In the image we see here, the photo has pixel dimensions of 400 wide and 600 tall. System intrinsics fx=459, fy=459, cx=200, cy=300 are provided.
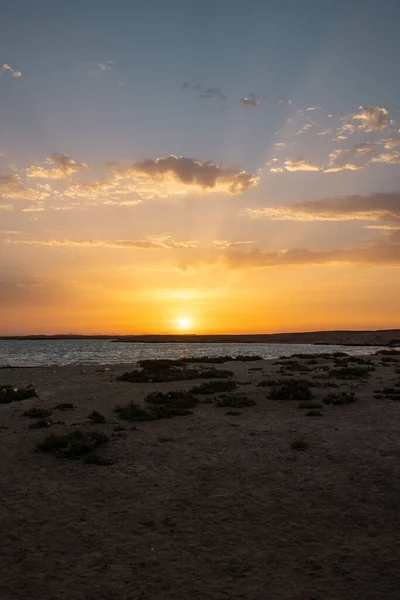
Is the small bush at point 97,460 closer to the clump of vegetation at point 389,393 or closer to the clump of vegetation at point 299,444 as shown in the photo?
the clump of vegetation at point 299,444

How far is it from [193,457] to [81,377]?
2744cm

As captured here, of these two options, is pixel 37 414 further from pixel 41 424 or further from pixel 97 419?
pixel 97 419

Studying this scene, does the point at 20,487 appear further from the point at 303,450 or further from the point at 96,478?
the point at 303,450

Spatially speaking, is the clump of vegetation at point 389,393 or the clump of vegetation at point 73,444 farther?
the clump of vegetation at point 389,393

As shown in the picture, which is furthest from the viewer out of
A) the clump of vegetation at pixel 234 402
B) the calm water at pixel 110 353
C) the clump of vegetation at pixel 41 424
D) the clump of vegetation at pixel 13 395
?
the calm water at pixel 110 353

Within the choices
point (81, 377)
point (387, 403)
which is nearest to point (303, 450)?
point (387, 403)

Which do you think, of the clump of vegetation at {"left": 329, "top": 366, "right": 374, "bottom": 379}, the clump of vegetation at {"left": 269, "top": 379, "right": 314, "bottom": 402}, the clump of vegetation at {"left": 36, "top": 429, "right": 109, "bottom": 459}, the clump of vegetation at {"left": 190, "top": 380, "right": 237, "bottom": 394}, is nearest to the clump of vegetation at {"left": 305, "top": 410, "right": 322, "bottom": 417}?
the clump of vegetation at {"left": 269, "top": 379, "right": 314, "bottom": 402}

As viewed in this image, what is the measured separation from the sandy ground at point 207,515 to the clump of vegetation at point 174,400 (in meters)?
4.66

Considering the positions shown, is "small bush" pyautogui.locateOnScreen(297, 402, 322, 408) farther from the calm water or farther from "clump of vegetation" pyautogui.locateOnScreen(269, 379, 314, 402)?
the calm water

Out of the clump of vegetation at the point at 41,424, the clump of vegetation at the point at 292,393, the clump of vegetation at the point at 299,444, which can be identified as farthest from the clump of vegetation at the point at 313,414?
the clump of vegetation at the point at 41,424

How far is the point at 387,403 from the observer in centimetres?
2475

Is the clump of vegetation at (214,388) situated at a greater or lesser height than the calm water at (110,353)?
greater

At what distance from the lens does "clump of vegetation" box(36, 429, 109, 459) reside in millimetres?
15179

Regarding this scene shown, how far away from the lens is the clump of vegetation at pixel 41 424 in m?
19.3
